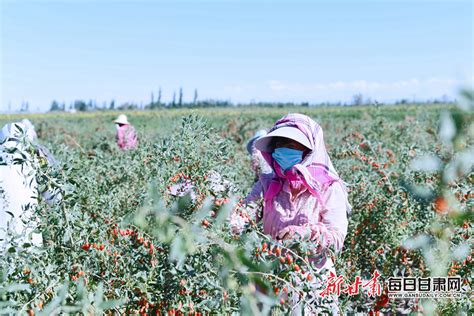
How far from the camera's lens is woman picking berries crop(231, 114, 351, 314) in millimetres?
2205

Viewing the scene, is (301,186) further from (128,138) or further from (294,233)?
(128,138)

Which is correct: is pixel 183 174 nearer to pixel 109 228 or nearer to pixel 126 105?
pixel 109 228

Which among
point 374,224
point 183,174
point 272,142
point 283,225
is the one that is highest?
point 272,142

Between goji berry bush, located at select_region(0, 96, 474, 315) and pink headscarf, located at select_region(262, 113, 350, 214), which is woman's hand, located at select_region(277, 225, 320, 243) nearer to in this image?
goji berry bush, located at select_region(0, 96, 474, 315)

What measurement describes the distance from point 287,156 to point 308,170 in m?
0.13

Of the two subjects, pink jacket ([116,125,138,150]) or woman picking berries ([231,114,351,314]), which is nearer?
woman picking berries ([231,114,351,314])

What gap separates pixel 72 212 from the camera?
193 centimetres

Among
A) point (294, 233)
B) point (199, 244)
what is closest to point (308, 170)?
point (294, 233)

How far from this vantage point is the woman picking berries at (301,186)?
7.23 feet

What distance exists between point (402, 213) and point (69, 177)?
227cm

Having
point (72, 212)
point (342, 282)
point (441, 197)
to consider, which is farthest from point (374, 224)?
point (441, 197)

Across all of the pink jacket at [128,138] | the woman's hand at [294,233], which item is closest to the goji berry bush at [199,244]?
the woman's hand at [294,233]

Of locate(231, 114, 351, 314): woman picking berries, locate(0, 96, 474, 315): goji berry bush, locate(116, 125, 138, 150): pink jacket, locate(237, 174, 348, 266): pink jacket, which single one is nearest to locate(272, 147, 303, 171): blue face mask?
locate(231, 114, 351, 314): woman picking berries

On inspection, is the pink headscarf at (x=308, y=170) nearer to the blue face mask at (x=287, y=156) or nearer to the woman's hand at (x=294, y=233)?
the blue face mask at (x=287, y=156)
